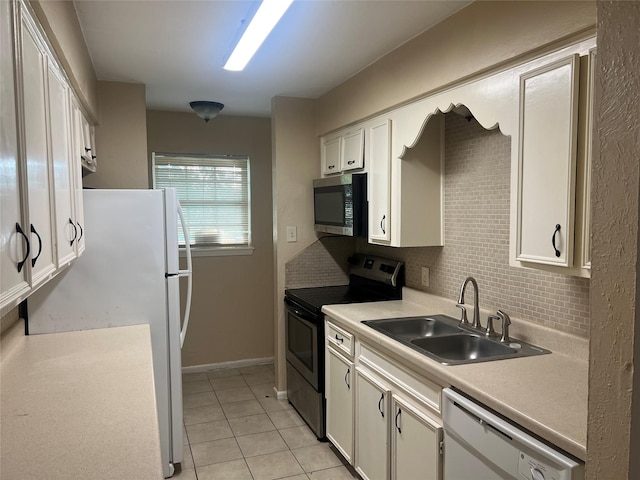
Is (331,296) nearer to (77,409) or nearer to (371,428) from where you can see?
(371,428)

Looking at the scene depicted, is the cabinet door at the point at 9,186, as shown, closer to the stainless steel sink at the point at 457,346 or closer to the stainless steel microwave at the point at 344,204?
the stainless steel sink at the point at 457,346

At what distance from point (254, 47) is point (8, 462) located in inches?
78.3

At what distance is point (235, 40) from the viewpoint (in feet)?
8.07

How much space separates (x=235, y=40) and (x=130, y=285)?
144 centimetres

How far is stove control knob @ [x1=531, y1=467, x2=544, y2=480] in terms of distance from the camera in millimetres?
1366

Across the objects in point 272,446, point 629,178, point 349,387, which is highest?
point 629,178

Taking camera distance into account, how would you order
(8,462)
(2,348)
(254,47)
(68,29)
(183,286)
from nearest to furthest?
(8,462), (68,29), (2,348), (254,47), (183,286)

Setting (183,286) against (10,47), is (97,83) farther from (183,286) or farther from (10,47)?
(10,47)

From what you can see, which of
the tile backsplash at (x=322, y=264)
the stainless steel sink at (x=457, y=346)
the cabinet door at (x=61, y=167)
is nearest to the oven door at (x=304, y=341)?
the tile backsplash at (x=322, y=264)

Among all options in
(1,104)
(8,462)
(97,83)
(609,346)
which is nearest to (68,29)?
(1,104)

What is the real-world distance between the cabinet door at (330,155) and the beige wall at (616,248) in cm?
278

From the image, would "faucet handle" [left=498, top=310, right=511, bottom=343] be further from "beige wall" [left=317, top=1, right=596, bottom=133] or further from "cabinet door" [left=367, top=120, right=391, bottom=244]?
"beige wall" [left=317, top=1, right=596, bottom=133]

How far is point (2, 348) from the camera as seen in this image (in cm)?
209

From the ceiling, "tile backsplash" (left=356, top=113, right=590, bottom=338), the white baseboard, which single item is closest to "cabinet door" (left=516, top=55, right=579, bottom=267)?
"tile backsplash" (left=356, top=113, right=590, bottom=338)
